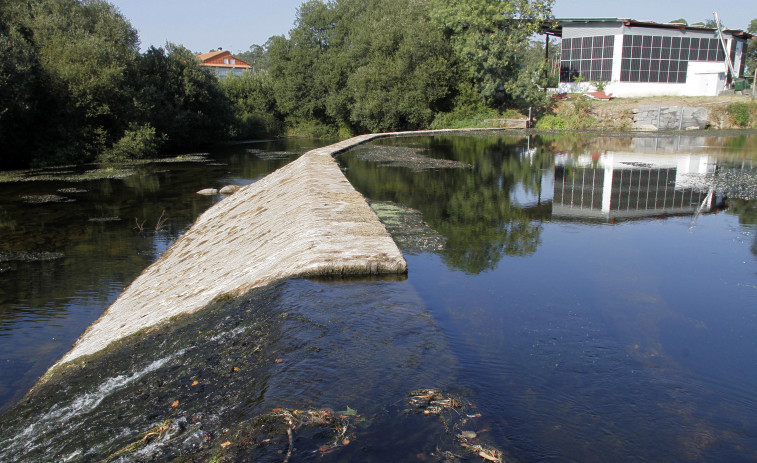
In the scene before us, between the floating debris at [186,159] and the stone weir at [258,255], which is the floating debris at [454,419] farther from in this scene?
the floating debris at [186,159]

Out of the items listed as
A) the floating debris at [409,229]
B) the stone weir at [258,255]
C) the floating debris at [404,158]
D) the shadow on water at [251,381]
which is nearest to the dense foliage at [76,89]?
the floating debris at [404,158]

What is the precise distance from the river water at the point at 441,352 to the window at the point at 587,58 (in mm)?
35388

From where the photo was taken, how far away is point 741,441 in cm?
433

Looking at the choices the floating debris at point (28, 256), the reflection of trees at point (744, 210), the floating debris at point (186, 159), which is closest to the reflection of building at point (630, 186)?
the reflection of trees at point (744, 210)

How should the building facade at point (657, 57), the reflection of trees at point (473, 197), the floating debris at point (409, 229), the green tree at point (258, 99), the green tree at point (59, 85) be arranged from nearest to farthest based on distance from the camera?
the floating debris at point (409, 229) < the reflection of trees at point (473, 197) < the green tree at point (59, 85) < the building facade at point (657, 57) < the green tree at point (258, 99)

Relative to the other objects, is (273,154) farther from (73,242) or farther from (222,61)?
(222,61)

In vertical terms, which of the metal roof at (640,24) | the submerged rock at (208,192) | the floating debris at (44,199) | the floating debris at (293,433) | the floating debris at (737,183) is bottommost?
the floating debris at (44,199)

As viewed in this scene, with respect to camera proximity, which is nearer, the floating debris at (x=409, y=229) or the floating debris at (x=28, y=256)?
the floating debris at (x=409, y=229)

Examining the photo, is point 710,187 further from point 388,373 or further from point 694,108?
point 694,108

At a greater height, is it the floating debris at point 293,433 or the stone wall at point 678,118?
the stone wall at point 678,118

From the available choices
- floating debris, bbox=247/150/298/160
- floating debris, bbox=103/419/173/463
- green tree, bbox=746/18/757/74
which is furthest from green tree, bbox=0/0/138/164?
green tree, bbox=746/18/757/74

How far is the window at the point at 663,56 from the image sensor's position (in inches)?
1732

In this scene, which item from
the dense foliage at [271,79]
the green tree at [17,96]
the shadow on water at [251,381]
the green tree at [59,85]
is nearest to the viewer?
the shadow on water at [251,381]

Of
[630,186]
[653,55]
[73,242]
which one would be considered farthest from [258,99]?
[630,186]
